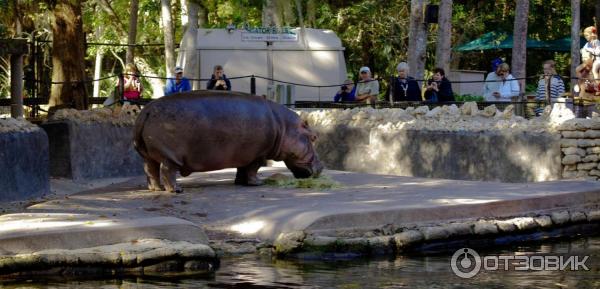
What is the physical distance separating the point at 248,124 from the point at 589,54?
23.1 ft

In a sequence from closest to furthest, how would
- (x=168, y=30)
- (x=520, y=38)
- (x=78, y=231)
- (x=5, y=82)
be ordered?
(x=78, y=231)
(x=520, y=38)
(x=168, y=30)
(x=5, y=82)

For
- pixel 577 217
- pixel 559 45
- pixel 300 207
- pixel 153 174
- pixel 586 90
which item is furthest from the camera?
pixel 559 45

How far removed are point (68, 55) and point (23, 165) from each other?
5.56 metres

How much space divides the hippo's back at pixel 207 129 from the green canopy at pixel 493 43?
832 inches

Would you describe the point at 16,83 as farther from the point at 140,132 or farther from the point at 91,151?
the point at 140,132

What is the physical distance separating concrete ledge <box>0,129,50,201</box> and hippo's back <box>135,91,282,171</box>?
1.18 metres

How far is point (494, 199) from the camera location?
1244 centimetres

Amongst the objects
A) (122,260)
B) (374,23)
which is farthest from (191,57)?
(122,260)

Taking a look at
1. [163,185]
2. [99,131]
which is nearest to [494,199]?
[163,185]

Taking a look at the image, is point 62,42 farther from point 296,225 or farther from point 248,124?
point 296,225

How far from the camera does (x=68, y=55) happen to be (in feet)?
61.3

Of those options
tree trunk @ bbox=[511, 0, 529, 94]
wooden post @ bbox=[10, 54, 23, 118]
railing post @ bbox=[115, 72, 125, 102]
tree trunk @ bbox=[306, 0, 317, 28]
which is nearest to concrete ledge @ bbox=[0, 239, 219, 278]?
wooden post @ bbox=[10, 54, 23, 118]

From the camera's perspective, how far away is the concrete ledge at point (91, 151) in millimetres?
16266

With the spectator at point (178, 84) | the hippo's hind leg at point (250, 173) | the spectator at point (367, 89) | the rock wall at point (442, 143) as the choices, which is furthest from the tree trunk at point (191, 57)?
the hippo's hind leg at point (250, 173)
